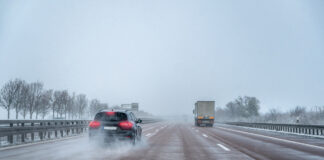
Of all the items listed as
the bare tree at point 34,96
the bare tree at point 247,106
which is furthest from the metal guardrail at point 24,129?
the bare tree at point 247,106

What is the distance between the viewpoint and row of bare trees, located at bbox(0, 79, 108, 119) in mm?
51375

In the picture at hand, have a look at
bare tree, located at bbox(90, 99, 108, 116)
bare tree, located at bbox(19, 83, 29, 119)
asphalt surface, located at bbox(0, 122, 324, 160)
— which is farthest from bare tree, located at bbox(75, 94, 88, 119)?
asphalt surface, located at bbox(0, 122, 324, 160)

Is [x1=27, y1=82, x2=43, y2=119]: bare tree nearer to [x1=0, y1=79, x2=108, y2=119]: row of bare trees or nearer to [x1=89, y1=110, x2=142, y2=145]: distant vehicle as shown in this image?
[x1=0, y1=79, x2=108, y2=119]: row of bare trees

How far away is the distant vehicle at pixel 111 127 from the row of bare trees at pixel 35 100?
4563 centimetres

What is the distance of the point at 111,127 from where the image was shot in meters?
10.9

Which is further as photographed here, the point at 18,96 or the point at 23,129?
the point at 18,96

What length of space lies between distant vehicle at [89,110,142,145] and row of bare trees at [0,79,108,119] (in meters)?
45.6

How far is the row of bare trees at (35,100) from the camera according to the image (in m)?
51.4

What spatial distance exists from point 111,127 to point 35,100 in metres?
51.2

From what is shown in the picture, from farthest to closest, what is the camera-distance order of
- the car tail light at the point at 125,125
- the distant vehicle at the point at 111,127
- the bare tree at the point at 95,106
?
the bare tree at the point at 95,106 < the car tail light at the point at 125,125 < the distant vehicle at the point at 111,127

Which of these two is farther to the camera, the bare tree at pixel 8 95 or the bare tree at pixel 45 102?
the bare tree at pixel 45 102

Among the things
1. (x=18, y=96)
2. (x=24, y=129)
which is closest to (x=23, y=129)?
(x=24, y=129)

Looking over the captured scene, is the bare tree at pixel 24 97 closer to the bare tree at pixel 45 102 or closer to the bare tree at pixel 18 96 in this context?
the bare tree at pixel 18 96

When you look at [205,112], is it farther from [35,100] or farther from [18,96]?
[35,100]
